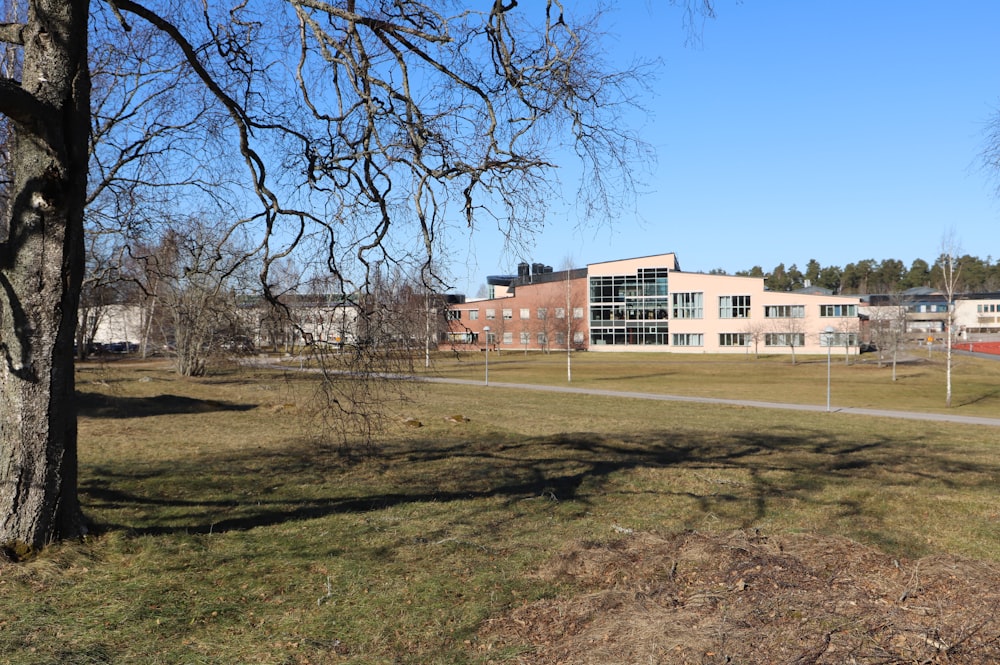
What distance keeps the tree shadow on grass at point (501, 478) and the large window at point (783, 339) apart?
69579 mm

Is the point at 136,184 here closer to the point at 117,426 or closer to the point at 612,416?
the point at 117,426

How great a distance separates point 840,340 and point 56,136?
79316 millimetres

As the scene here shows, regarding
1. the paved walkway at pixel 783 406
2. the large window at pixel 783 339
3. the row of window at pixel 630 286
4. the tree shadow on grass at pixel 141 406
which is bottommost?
the paved walkway at pixel 783 406

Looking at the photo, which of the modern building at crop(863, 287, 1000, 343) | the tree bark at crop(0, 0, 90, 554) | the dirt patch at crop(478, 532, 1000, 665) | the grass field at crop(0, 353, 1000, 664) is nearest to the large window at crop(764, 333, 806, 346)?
the modern building at crop(863, 287, 1000, 343)

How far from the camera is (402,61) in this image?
7410mm

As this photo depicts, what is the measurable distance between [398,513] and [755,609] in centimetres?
504

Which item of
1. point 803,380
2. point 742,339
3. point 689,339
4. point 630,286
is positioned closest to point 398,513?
point 803,380

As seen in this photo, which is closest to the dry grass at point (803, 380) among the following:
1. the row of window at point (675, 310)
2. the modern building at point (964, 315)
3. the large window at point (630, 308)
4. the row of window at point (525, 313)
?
the row of window at point (675, 310)

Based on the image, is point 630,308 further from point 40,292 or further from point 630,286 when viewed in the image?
point 40,292

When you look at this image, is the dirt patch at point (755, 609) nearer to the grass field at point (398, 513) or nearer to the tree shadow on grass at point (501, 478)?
the grass field at point (398, 513)

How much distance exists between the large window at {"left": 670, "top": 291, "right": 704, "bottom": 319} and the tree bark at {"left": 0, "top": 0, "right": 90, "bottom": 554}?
87.7m

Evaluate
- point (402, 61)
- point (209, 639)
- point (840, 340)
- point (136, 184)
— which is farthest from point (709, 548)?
point (840, 340)

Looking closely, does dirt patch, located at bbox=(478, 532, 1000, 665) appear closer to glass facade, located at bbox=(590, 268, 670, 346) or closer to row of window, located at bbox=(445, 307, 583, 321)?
row of window, located at bbox=(445, 307, 583, 321)

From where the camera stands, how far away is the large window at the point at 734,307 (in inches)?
3465
